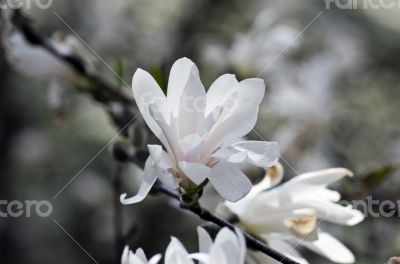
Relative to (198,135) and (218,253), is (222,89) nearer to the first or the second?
(198,135)

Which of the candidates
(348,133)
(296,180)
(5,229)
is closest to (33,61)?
(296,180)

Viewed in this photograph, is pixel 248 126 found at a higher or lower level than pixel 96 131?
higher

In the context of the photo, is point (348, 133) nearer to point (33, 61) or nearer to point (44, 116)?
point (33, 61)

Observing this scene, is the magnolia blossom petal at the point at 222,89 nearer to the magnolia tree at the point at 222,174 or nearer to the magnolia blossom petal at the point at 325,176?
the magnolia tree at the point at 222,174

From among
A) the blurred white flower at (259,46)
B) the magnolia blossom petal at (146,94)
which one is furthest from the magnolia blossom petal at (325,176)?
the blurred white flower at (259,46)

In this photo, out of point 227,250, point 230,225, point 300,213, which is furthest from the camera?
point 300,213

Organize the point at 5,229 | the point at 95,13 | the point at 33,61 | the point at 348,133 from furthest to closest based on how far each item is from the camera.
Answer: the point at 95,13 < the point at 5,229 < the point at 348,133 < the point at 33,61

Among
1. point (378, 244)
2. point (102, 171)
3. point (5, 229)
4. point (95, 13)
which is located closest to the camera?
point (378, 244)

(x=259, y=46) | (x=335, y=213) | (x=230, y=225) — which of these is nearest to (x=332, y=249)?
(x=335, y=213)
